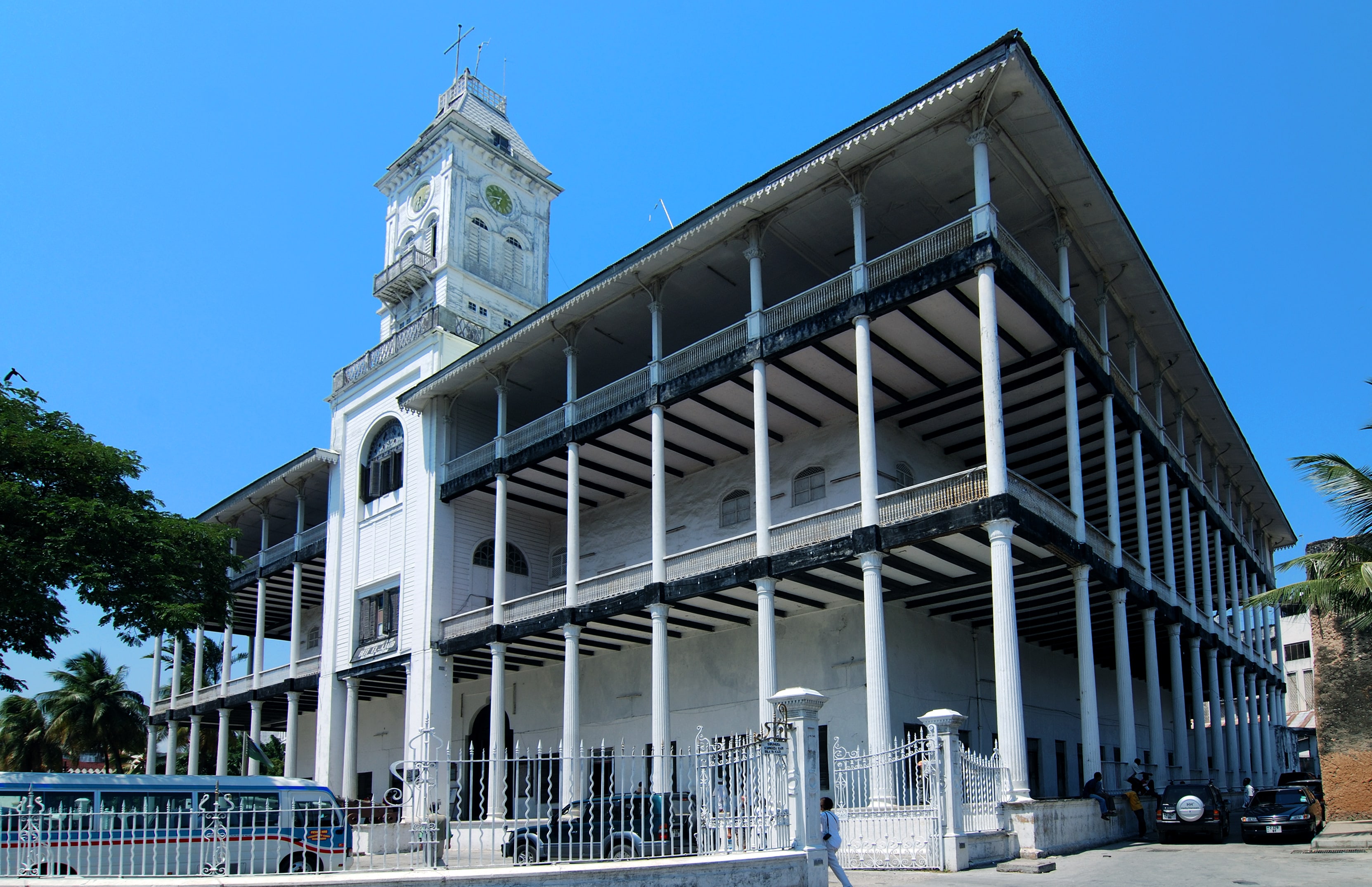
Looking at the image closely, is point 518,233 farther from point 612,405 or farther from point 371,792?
point 371,792

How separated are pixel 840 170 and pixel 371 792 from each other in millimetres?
26435

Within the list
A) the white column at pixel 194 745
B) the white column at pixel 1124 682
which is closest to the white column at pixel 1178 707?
the white column at pixel 1124 682

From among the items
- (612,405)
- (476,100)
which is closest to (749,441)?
(612,405)

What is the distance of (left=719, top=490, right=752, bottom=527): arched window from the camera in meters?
29.0

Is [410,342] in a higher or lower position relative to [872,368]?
higher

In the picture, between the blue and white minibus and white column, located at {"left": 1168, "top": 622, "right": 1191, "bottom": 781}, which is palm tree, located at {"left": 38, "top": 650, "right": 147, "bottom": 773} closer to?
the blue and white minibus

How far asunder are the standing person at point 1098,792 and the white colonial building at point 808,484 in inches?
15.3

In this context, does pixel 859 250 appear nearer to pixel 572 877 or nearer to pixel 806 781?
pixel 806 781

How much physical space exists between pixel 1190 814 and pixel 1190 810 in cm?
→ 8

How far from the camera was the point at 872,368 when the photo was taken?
2447 centimetres

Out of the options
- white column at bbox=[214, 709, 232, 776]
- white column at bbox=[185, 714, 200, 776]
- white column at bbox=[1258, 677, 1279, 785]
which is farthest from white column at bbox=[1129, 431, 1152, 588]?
white column at bbox=[185, 714, 200, 776]

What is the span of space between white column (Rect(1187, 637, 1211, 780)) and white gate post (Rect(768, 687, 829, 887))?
21545 millimetres

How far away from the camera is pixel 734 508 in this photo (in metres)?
29.3

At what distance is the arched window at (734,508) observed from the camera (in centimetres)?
2895
